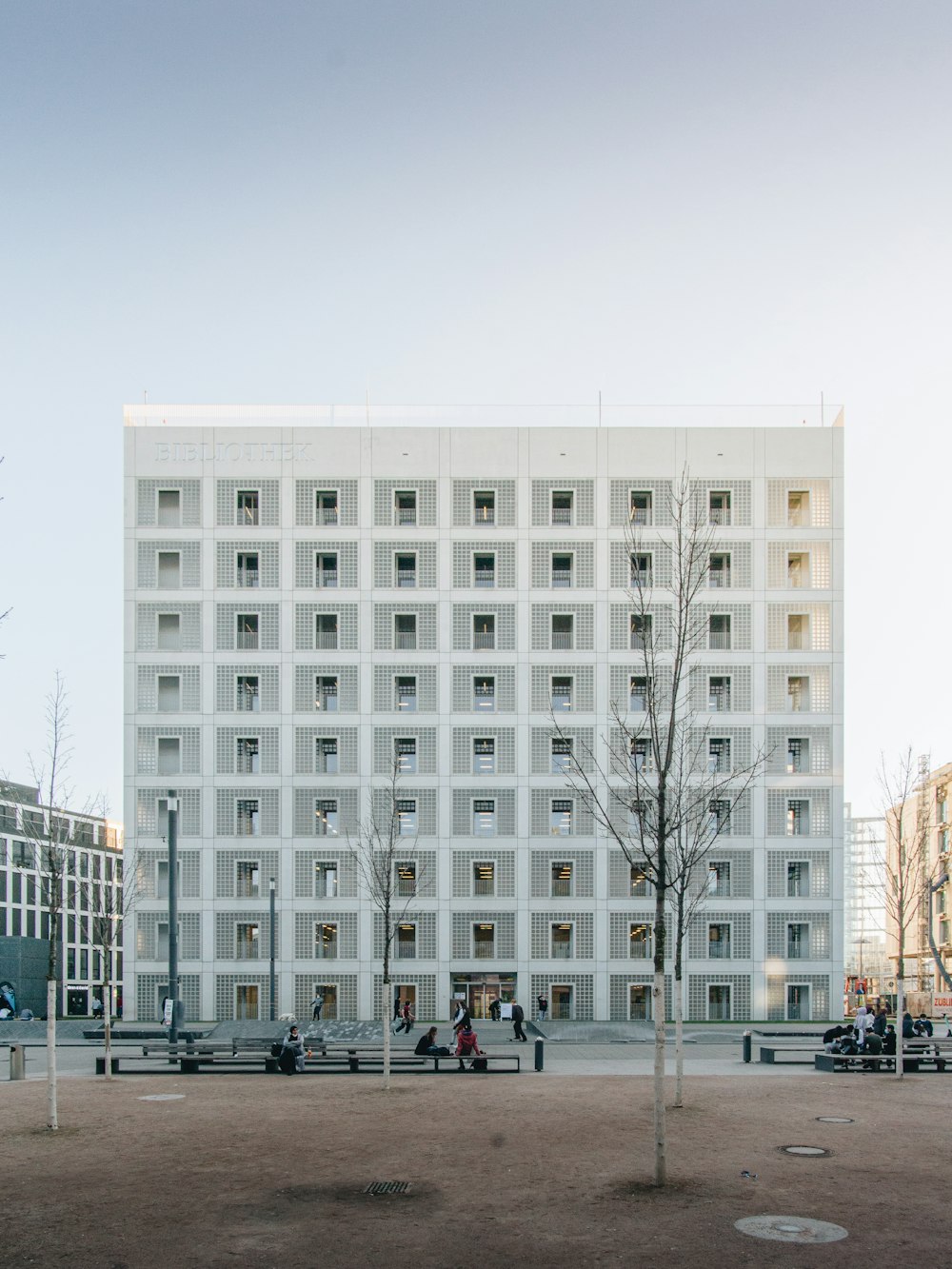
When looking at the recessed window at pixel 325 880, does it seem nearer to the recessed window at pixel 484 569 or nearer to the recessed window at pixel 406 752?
the recessed window at pixel 406 752

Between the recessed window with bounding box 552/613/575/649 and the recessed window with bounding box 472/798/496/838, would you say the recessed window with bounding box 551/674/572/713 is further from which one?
the recessed window with bounding box 472/798/496/838

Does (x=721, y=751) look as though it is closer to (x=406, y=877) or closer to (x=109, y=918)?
(x=406, y=877)

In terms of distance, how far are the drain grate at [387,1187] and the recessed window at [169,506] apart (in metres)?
44.1

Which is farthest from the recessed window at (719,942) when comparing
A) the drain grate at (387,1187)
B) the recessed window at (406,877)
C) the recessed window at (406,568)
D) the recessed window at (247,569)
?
the drain grate at (387,1187)

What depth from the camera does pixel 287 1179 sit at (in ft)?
47.8

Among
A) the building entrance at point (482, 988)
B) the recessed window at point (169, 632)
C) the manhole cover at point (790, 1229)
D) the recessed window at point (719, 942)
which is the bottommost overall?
the building entrance at point (482, 988)

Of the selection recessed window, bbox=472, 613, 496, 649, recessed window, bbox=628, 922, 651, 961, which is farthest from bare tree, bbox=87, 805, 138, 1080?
recessed window, bbox=628, 922, 651, 961

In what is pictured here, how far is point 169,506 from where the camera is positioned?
181 ft

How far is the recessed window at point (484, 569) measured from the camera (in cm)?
5475

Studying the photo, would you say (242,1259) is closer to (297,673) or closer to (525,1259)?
(525,1259)

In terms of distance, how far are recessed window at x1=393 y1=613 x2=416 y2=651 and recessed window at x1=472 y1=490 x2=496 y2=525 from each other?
18.1ft

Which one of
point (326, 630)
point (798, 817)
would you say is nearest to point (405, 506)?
point (326, 630)

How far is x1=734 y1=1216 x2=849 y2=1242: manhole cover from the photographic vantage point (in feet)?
38.3

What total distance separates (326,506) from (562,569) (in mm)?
11529
